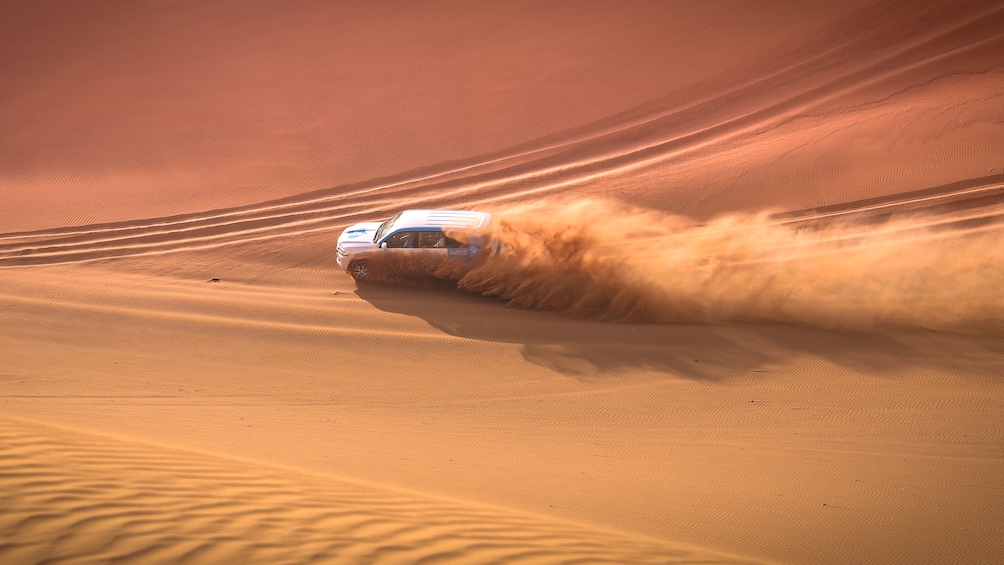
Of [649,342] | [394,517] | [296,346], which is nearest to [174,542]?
[394,517]

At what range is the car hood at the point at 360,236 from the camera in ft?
38.6

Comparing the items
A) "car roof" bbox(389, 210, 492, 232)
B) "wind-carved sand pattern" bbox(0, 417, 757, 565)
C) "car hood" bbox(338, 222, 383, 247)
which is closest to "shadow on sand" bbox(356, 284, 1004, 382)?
"car roof" bbox(389, 210, 492, 232)

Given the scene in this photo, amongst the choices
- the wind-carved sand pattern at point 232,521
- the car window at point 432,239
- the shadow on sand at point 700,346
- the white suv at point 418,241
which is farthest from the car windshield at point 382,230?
the wind-carved sand pattern at point 232,521

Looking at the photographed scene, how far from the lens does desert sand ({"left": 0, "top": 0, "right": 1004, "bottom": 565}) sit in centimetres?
591

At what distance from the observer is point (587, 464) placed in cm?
745

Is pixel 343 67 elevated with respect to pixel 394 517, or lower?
elevated

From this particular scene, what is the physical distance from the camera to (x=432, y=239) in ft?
37.1

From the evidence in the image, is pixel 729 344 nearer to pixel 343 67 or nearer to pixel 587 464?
pixel 587 464

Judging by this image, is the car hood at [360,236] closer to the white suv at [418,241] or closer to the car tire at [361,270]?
the white suv at [418,241]

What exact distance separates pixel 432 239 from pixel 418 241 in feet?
0.81

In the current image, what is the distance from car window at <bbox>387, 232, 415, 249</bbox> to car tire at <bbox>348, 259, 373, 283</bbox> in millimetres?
564

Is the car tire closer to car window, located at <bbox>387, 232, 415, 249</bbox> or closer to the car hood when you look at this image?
the car hood

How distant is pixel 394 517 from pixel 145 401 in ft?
16.0

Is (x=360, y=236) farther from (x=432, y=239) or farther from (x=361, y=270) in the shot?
(x=432, y=239)
